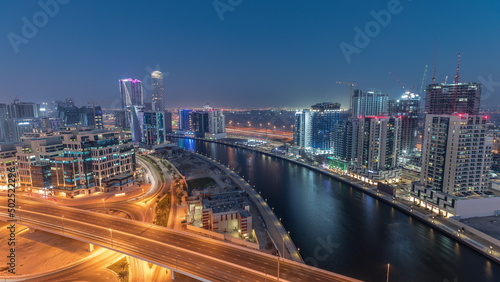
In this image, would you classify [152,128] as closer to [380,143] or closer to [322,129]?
[322,129]

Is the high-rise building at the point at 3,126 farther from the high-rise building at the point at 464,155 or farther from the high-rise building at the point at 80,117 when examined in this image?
the high-rise building at the point at 464,155

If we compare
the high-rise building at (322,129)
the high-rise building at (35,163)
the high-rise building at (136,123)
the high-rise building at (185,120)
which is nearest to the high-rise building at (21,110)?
the high-rise building at (136,123)

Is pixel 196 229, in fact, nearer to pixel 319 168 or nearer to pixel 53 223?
pixel 53 223

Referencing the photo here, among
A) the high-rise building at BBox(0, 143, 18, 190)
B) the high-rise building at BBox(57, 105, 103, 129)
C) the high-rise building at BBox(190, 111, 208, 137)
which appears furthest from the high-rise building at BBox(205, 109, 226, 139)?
the high-rise building at BBox(0, 143, 18, 190)

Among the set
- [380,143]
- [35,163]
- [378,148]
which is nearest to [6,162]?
[35,163]

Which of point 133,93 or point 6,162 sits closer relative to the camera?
point 6,162

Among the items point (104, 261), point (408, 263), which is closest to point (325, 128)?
point (408, 263)
